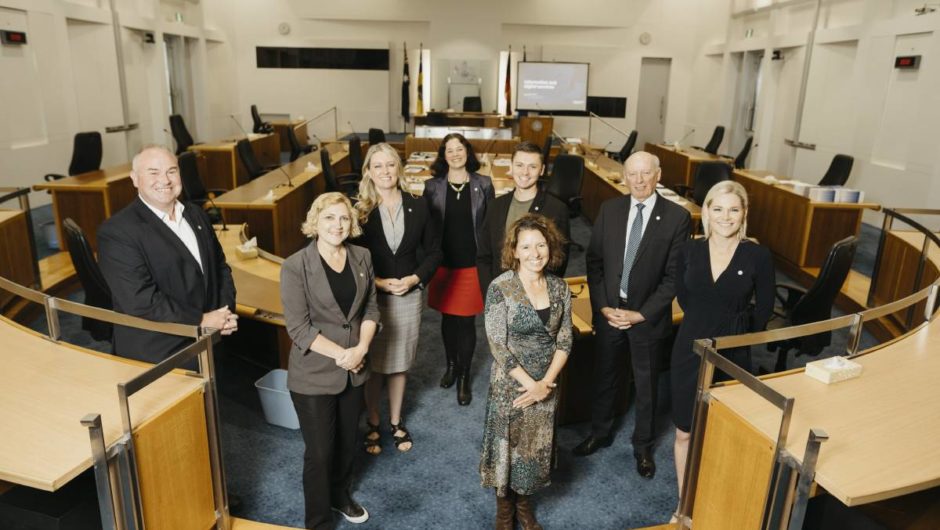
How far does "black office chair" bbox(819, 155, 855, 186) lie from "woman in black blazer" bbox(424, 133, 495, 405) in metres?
5.46

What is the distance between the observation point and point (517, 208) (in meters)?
3.30

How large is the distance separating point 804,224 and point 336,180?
198 inches

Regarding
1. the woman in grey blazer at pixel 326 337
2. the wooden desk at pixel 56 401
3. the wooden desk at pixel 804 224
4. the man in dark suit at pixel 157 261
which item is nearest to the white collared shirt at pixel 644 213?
the woman in grey blazer at pixel 326 337

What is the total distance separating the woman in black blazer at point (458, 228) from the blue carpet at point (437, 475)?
0.50m

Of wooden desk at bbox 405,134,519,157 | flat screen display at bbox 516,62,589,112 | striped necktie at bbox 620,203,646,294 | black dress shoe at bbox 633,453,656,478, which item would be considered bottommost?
black dress shoe at bbox 633,453,656,478

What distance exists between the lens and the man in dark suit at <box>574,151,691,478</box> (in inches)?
118

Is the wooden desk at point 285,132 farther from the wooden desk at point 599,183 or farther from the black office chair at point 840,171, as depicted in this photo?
the black office chair at point 840,171

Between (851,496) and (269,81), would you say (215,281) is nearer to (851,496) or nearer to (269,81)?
(851,496)

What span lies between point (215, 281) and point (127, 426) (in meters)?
1.01

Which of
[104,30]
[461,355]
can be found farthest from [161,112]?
[461,355]

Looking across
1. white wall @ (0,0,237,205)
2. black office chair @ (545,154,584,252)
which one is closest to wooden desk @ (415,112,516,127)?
white wall @ (0,0,237,205)

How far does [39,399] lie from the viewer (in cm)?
211

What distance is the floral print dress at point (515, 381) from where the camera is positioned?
8.14 ft

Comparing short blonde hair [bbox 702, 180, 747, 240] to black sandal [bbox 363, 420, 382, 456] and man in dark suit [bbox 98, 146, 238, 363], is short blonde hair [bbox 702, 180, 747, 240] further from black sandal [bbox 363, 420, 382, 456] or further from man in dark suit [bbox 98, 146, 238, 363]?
man in dark suit [bbox 98, 146, 238, 363]
